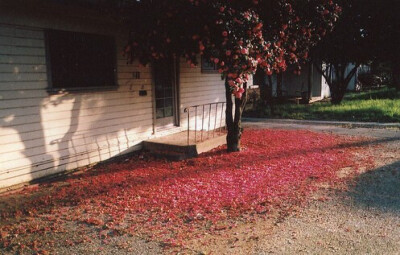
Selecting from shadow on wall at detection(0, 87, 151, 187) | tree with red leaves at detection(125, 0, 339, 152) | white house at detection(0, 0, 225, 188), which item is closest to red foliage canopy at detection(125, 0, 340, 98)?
tree with red leaves at detection(125, 0, 339, 152)

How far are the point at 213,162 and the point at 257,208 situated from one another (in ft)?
8.72

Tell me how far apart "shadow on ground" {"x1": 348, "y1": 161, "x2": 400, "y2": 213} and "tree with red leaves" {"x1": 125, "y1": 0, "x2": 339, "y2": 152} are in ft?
8.29

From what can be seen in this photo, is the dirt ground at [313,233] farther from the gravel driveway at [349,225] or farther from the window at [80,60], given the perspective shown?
the window at [80,60]

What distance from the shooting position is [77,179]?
252 inches

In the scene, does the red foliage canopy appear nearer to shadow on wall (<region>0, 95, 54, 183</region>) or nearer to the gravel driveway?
shadow on wall (<region>0, 95, 54, 183</region>)

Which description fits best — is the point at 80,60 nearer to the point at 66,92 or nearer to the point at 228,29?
the point at 66,92

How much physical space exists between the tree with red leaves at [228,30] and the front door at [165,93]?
208 cm

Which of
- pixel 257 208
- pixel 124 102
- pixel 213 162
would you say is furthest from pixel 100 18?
pixel 257 208

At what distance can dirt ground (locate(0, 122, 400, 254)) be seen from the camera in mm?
3650

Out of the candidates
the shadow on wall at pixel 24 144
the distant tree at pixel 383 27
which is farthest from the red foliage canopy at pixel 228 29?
the distant tree at pixel 383 27

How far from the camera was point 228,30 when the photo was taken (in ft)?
18.9

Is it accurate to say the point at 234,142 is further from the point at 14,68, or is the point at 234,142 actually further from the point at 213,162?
the point at 14,68

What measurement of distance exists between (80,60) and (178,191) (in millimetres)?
→ 3481

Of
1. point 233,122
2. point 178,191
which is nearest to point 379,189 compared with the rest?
point 178,191
